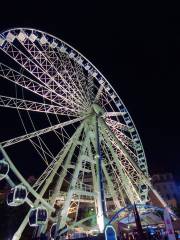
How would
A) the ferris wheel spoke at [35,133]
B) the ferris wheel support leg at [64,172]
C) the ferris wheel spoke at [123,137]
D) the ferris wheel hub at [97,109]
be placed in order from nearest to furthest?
the ferris wheel spoke at [35,133], the ferris wheel support leg at [64,172], the ferris wheel hub at [97,109], the ferris wheel spoke at [123,137]

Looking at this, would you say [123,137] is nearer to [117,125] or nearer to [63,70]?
[117,125]

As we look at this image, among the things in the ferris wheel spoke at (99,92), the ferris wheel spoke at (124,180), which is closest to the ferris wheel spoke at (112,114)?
the ferris wheel spoke at (99,92)

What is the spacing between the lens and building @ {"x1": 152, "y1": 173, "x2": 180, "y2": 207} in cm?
4284

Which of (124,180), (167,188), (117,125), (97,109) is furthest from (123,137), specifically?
(167,188)

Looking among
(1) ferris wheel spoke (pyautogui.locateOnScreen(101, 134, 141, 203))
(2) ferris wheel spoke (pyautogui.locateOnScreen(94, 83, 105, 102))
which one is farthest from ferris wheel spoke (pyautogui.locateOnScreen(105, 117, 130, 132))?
(1) ferris wheel spoke (pyautogui.locateOnScreen(101, 134, 141, 203))

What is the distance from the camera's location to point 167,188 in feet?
145

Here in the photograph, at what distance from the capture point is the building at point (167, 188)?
4284cm

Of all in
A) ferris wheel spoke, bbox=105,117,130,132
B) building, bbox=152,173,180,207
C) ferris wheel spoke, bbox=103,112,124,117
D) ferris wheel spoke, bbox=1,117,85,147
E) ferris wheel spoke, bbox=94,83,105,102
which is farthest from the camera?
building, bbox=152,173,180,207

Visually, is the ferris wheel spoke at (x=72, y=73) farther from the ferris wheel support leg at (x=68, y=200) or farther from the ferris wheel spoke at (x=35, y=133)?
the ferris wheel support leg at (x=68, y=200)

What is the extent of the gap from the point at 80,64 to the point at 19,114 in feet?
25.6

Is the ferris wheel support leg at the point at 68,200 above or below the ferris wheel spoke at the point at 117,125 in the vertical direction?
below

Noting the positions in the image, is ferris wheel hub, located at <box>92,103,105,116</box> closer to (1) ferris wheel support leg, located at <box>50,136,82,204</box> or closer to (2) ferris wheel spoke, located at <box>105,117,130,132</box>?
(1) ferris wheel support leg, located at <box>50,136,82,204</box>

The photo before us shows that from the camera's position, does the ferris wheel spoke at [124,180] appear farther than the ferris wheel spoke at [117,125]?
No

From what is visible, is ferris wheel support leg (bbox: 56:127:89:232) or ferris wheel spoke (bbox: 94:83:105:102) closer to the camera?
ferris wheel support leg (bbox: 56:127:89:232)
